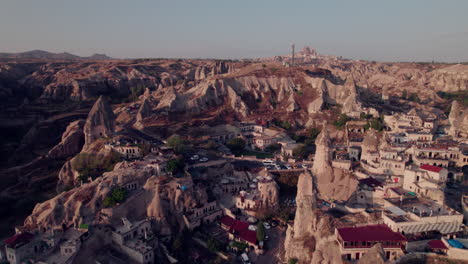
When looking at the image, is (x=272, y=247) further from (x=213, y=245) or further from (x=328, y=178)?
(x=328, y=178)

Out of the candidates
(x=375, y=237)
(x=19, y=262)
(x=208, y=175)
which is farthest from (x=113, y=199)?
(x=375, y=237)

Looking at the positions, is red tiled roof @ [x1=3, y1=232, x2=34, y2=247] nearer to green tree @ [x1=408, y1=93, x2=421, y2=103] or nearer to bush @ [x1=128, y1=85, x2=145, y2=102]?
bush @ [x1=128, y1=85, x2=145, y2=102]

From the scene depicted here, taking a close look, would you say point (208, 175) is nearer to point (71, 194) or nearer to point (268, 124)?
point (71, 194)

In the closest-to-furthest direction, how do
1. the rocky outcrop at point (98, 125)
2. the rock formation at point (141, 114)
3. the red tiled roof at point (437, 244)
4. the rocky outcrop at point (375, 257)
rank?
1. the rocky outcrop at point (375, 257)
2. the red tiled roof at point (437, 244)
3. the rocky outcrop at point (98, 125)
4. the rock formation at point (141, 114)

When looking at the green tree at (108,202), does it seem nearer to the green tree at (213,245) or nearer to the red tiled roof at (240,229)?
the green tree at (213,245)

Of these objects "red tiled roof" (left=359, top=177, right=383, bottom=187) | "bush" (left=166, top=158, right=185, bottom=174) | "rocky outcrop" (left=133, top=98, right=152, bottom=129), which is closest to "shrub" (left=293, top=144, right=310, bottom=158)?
"red tiled roof" (left=359, top=177, right=383, bottom=187)

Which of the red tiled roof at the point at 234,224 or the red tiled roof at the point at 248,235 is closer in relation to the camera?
the red tiled roof at the point at 248,235

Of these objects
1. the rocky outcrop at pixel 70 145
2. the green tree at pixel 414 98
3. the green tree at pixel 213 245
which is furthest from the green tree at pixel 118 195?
the green tree at pixel 414 98
